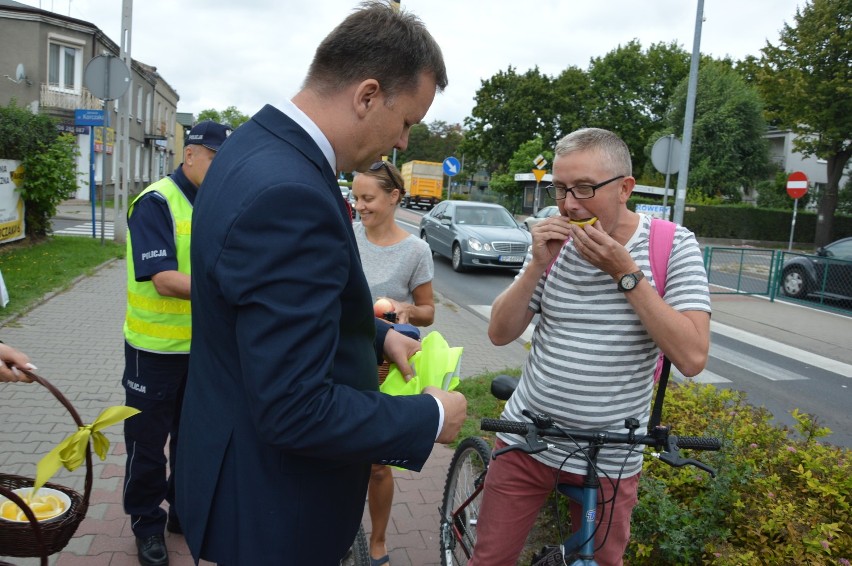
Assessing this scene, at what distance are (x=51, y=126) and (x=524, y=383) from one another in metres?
14.1

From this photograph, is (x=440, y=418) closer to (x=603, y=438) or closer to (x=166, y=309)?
(x=603, y=438)

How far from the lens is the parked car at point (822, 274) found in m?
13.8

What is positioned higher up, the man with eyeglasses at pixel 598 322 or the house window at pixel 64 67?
the house window at pixel 64 67

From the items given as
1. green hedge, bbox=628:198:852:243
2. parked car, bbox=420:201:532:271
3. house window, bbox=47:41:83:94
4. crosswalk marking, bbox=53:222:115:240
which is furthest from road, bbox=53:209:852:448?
house window, bbox=47:41:83:94

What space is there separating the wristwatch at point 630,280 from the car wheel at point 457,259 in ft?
46.2

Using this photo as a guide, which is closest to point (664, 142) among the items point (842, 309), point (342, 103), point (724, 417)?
point (842, 309)

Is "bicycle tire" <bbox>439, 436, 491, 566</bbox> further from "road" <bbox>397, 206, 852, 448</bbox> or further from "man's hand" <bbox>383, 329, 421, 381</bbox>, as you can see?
"road" <bbox>397, 206, 852, 448</bbox>

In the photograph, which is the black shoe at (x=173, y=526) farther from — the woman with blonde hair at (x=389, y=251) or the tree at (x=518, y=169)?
the tree at (x=518, y=169)

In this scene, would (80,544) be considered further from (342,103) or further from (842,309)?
(842,309)

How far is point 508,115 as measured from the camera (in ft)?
197

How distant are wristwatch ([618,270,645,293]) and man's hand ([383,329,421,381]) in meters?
0.66

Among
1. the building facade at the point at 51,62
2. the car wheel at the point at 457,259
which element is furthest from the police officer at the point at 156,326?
the building facade at the point at 51,62

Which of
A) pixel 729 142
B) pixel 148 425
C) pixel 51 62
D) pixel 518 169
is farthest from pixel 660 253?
pixel 518 169

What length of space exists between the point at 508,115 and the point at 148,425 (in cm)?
5952
